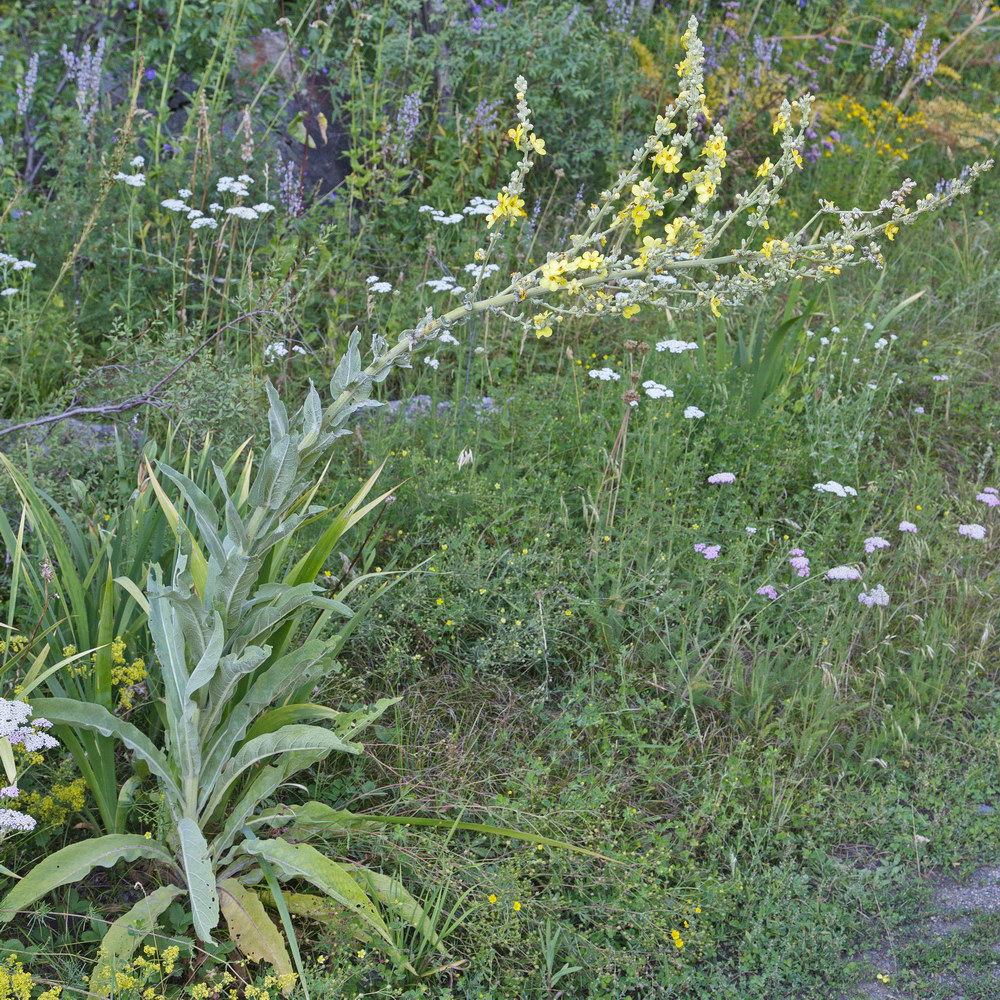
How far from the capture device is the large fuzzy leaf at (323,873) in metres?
2.06

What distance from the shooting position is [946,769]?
299 cm

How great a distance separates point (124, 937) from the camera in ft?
6.66

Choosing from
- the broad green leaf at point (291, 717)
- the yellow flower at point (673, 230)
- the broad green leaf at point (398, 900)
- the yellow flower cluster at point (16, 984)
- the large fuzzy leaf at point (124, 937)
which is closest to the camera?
the yellow flower cluster at point (16, 984)

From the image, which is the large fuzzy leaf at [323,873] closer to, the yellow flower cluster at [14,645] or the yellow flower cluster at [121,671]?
the yellow flower cluster at [121,671]

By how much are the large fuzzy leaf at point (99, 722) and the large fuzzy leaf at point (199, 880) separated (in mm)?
133

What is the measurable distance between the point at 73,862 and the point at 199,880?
0.95ft

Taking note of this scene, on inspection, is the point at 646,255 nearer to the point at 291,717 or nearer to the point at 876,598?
the point at 291,717

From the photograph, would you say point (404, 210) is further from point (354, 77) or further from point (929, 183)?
point (929, 183)

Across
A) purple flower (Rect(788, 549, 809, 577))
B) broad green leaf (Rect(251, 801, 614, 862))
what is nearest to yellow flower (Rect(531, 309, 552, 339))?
broad green leaf (Rect(251, 801, 614, 862))

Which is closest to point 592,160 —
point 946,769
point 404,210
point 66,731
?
point 404,210

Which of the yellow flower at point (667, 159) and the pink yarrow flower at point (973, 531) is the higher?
the yellow flower at point (667, 159)

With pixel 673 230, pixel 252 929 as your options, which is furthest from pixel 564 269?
pixel 252 929

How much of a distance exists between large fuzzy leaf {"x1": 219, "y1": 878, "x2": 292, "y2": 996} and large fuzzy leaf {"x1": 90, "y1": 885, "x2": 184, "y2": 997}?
0.42 ft

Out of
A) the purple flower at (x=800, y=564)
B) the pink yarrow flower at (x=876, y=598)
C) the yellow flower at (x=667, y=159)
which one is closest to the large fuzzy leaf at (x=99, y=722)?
the yellow flower at (x=667, y=159)
